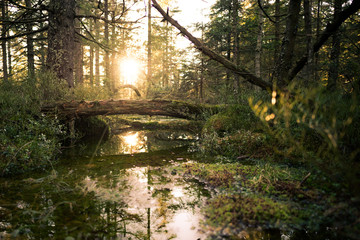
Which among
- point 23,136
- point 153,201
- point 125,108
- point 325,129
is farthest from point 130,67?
point 325,129

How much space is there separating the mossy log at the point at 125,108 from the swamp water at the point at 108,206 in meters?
2.72

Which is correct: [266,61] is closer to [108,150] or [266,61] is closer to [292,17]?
[292,17]

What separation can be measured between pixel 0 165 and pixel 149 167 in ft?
10.4

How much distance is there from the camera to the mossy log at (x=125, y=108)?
7113 mm

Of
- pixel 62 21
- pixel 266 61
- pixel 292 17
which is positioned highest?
pixel 266 61

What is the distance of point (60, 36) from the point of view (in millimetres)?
7684

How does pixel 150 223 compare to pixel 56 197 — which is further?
pixel 56 197

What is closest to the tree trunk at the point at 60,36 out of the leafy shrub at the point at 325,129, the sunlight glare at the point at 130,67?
the sunlight glare at the point at 130,67

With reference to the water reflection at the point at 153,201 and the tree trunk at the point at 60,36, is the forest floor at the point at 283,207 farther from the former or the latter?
the tree trunk at the point at 60,36

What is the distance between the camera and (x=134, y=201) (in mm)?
3318

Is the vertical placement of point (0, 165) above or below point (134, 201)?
above

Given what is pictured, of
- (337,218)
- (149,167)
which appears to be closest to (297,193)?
(337,218)

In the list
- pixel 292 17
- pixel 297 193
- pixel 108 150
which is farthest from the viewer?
→ pixel 108 150

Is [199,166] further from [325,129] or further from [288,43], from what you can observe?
[288,43]
